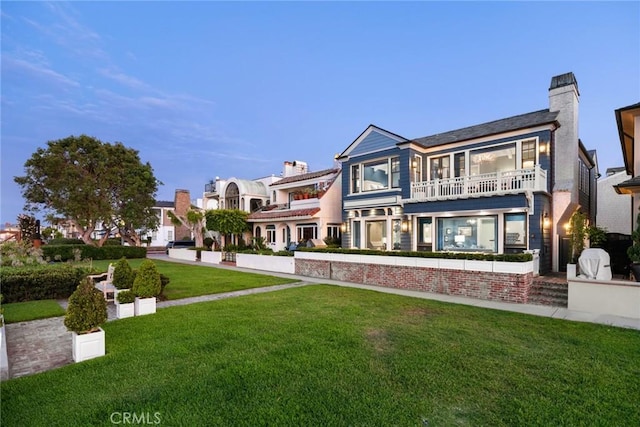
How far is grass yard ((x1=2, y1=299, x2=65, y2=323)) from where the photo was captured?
7.69 meters

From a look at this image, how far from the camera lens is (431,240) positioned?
50.6 feet

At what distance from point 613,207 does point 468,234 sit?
14.7 m

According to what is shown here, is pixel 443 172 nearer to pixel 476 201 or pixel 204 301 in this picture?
pixel 476 201

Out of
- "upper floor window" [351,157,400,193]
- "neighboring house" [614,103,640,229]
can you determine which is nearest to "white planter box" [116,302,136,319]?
"upper floor window" [351,157,400,193]

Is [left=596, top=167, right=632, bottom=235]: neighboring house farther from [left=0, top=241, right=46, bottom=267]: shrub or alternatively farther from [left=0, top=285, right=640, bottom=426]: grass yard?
[left=0, top=241, right=46, bottom=267]: shrub

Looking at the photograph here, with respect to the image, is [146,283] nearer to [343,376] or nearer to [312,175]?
[343,376]

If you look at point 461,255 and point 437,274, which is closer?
point 461,255

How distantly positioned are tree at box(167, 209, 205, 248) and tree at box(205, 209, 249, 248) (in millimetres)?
3624

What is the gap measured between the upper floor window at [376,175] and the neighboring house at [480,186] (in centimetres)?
6

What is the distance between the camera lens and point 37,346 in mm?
5805

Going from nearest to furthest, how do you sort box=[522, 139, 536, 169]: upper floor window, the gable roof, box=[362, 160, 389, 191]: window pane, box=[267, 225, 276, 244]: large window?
box=[522, 139, 536, 169]: upper floor window < the gable roof < box=[362, 160, 389, 191]: window pane < box=[267, 225, 276, 244]: large window

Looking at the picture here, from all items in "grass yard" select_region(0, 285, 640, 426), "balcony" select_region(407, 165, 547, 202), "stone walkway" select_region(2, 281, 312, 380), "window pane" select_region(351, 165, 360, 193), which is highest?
"window pane" select_region(351, 165, 360, 193)

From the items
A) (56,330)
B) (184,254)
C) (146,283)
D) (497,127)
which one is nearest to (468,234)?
(497,127)

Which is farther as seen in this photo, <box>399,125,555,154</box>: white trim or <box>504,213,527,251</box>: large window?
<box>399,125,555,154</box>: white trim
